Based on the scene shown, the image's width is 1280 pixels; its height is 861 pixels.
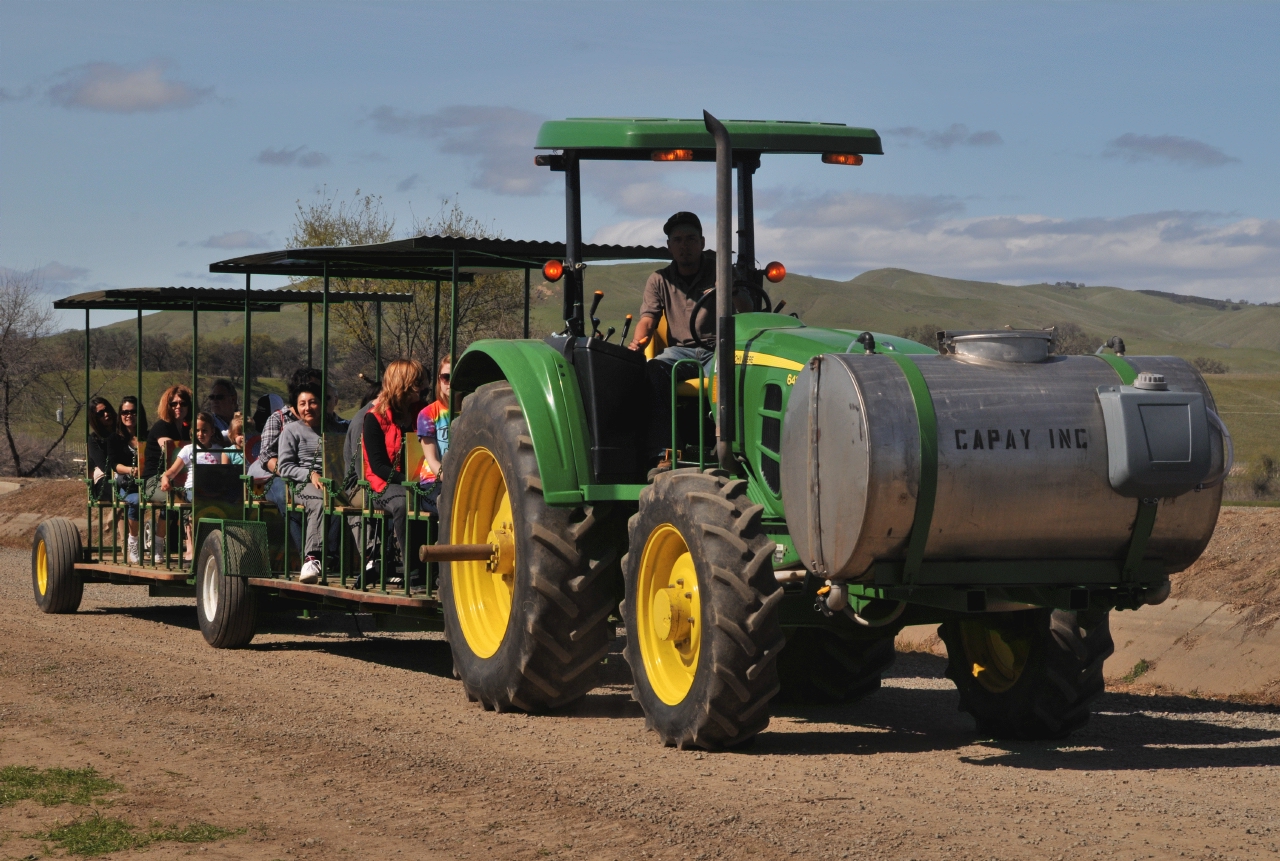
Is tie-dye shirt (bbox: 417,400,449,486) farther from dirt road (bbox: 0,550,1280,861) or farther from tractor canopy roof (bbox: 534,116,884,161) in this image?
tractor canopy roof (bbox: 534,116,884,161)


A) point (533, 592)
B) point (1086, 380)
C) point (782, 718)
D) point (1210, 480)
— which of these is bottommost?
point (782, 718)

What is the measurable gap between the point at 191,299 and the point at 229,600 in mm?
3251

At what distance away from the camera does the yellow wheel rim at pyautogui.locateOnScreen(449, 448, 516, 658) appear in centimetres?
920

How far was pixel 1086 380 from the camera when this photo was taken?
6961 millimetres

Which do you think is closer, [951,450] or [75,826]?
[75,826]

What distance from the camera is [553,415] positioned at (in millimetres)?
8469

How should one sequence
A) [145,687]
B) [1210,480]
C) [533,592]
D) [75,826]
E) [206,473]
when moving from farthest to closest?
[206,473] → [145,687] → [533,592] → [1210,480] → [75,826]

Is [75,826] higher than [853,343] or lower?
lower

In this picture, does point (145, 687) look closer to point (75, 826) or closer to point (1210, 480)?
point (75, 826)

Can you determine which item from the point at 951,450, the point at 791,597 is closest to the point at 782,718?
the point at 791,597

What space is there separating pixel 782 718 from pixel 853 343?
97.5 inches

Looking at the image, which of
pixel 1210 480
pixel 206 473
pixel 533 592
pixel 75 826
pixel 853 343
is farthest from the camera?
pixel 206 473

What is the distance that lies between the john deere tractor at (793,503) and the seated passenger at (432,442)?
2.52ft

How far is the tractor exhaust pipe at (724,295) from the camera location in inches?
292
